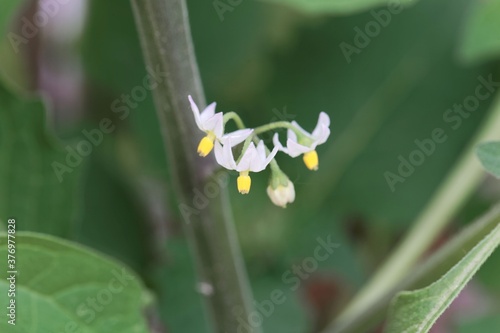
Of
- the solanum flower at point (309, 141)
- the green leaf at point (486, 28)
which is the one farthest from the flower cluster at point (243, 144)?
the green leaf at point (486, 28)

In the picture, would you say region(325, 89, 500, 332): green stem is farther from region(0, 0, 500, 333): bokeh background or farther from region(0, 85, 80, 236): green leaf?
region(0, 85, 80, 236): green leaf

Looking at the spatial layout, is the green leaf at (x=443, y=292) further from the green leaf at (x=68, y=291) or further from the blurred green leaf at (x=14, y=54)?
the blurred green leaf at (x=14, y=54)

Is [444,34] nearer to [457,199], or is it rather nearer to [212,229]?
[457,199]

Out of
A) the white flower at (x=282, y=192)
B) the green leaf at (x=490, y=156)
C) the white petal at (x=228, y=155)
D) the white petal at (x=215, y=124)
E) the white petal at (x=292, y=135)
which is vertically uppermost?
the white petal at (x=215, y=124)

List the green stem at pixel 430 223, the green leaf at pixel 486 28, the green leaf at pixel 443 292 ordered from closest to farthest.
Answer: the green leaf at pixel 443 292
the green leaf at pixel 486 28
the green stem at pixel 430 223

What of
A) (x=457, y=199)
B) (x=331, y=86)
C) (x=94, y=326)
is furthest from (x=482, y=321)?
(x=94, y=326)

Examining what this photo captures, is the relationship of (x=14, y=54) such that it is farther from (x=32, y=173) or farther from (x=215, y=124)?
(x=215, y=124)
